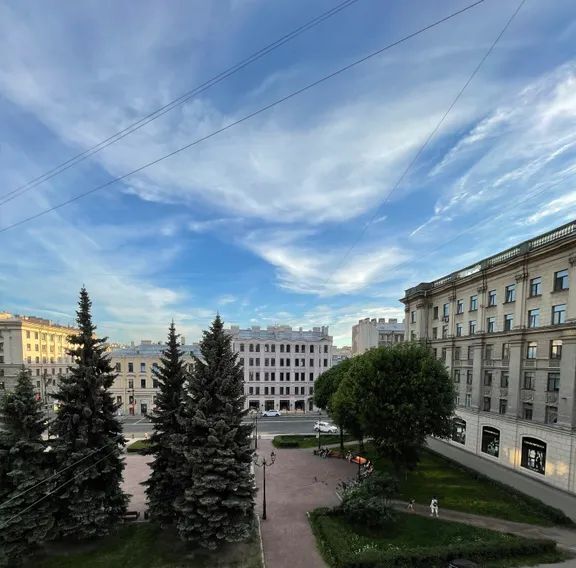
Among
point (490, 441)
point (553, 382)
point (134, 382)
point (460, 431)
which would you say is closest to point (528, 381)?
point (553, 382)

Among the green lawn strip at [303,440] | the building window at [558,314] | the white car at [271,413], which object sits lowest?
the white car at [271,413]

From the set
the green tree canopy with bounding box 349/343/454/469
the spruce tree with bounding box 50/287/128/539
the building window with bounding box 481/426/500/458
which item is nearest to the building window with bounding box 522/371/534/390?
the building window with bounding box 481/426/500/458

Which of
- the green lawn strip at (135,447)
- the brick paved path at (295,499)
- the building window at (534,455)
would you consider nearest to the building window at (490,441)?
the building window at (534,455)

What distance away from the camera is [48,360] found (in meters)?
78.0

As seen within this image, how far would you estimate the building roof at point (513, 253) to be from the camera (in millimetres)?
28609

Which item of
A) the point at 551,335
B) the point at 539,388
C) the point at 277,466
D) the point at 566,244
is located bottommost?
the point at 277,466

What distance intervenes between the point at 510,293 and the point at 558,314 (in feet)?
20.1

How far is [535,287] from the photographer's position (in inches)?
1257

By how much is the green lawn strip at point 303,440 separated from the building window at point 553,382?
23880mm

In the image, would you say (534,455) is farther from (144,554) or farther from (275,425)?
(275,425)

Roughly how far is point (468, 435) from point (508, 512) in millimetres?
16419

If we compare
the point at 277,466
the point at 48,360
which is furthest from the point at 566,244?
the point at 48,360

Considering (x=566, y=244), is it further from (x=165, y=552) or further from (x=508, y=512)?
(x=165, y=552)

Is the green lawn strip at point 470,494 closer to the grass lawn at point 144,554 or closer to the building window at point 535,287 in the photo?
the grass lawn at point 144,554
